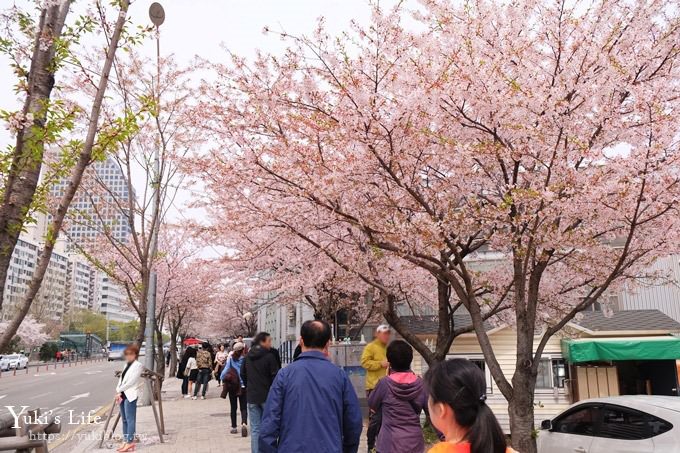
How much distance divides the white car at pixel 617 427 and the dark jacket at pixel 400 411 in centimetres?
249

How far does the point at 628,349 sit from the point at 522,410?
639cm

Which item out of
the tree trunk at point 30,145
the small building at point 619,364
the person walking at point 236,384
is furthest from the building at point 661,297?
the tree trunk at point 30,145

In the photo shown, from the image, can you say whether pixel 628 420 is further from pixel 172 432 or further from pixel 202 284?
pixel 202 284

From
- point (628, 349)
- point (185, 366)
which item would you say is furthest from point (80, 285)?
point (628, 349)

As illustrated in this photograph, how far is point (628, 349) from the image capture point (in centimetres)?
1185

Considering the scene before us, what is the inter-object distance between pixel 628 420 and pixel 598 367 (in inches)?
346

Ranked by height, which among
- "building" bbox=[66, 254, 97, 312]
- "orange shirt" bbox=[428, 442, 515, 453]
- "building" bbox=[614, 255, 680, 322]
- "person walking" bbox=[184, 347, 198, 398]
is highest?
"building" bbox=[66, 254, 97, 312]

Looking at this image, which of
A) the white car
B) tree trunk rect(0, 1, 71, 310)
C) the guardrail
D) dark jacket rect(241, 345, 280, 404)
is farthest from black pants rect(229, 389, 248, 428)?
the guardrail

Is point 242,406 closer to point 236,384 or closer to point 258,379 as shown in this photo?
point 236,384

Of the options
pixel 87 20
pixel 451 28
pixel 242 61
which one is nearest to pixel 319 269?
pixel 242 61

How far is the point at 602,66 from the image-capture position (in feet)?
22.3

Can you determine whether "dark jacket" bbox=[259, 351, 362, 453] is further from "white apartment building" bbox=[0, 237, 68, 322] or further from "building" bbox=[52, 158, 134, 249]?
"white apartment building" bbox=[0, 237, 68, 322]

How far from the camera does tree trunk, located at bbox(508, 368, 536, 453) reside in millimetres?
6863

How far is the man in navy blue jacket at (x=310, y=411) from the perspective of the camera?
3.54 meters
